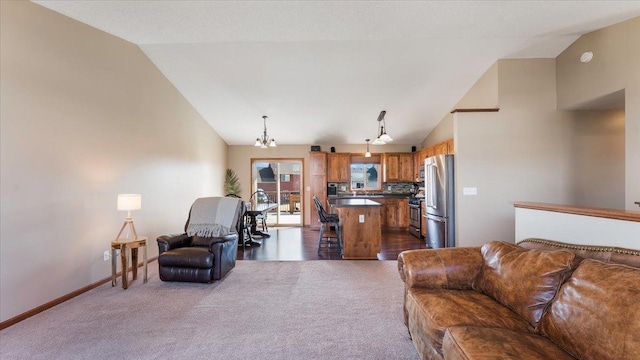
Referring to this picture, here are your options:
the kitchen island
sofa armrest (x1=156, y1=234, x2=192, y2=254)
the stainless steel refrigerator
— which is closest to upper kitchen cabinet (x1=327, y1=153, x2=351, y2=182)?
the stainless steel refrigerator

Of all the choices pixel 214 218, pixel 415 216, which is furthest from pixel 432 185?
pixel 214 218

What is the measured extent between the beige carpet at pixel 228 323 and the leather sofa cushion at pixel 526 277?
2.50ft

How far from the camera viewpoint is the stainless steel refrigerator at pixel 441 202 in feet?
14.0

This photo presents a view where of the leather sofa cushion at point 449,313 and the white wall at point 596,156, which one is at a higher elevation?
the white wall at point 596,156

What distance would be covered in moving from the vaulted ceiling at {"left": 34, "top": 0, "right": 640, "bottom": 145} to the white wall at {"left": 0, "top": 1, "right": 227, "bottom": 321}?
0.35 m

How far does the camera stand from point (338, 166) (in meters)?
7.43

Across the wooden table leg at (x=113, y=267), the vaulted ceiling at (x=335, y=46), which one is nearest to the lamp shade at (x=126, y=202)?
the wooden table leg at (x=113, y=267)

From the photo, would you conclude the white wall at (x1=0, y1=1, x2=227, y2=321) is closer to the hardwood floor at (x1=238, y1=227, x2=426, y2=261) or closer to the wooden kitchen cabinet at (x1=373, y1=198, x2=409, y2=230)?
the hardwood floor at (x1=238, y1=227, x2=426, y2=261)

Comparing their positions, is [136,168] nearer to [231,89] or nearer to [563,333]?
[231,89]

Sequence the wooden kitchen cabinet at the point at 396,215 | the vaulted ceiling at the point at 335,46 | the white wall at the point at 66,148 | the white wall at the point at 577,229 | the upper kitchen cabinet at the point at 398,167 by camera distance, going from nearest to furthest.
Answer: the white wall at the point at 577,229
the white wall at the point at 66,148
the vaulted ceiling at the point at 335,46
the wooden kitchen cabinet at the point at 396,215
the upper kitchen cabinet at the point at 398,167

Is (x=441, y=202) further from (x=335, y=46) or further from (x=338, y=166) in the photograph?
(x=338, y=166)

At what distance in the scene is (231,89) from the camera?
4773 millimetres

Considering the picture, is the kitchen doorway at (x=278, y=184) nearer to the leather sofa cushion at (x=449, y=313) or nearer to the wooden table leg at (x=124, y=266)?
the wooden table leg at (x=124, y=266)

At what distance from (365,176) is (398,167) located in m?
0.98
